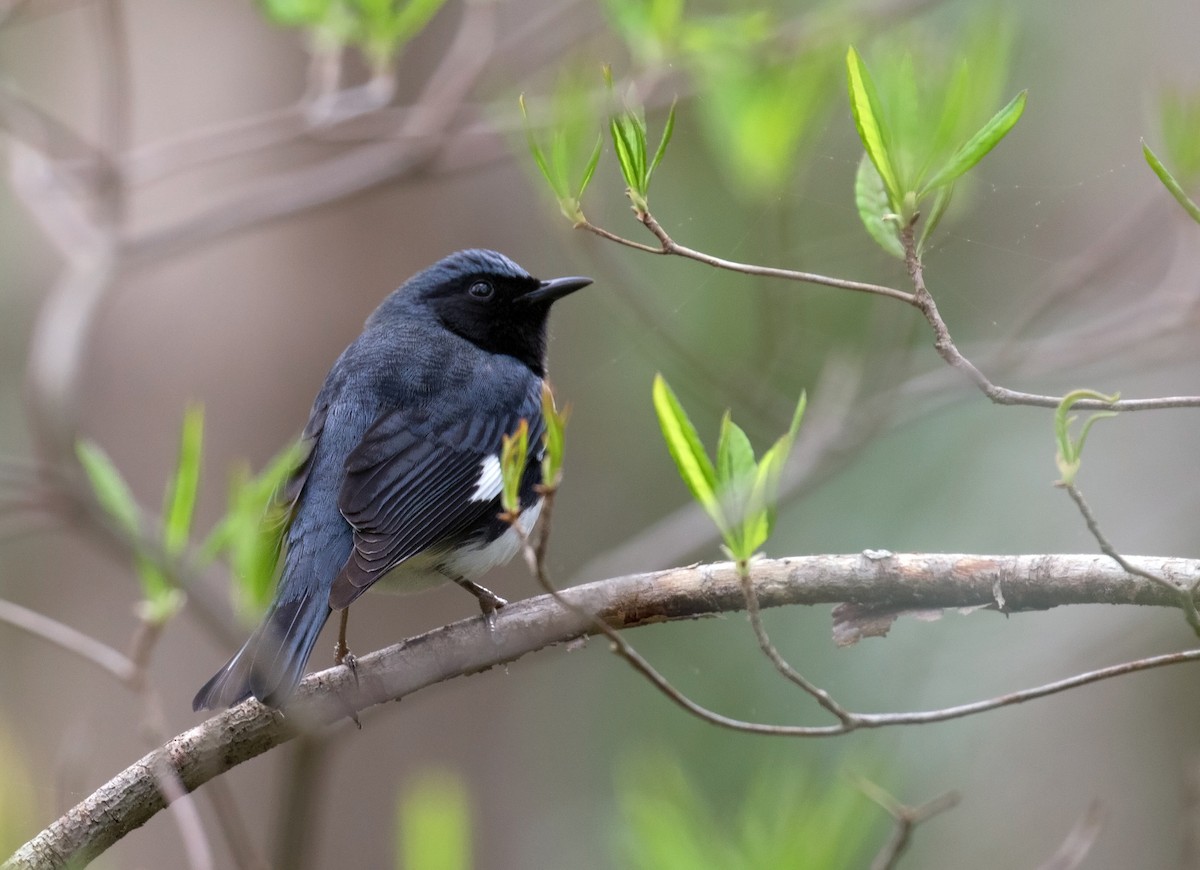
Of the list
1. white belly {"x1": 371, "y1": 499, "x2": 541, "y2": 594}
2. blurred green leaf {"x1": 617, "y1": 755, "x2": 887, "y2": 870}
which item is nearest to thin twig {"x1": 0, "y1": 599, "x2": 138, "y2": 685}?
white belly {"x1": 371, "y1": 499, "x2": 541, "y2": 594}

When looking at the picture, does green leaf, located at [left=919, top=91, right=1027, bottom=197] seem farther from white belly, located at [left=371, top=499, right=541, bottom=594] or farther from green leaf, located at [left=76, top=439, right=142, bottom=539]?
white belly, located at [left=371, top=499, right=541, bottom=594]

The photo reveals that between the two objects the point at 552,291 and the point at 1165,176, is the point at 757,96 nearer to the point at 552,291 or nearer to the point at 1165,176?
the point at 552,291

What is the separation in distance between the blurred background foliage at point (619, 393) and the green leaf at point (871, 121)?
2.01 m

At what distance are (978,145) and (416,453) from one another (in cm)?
191

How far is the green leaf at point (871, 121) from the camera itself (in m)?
1.85

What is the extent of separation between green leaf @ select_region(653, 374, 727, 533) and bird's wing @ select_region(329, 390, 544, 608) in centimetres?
127

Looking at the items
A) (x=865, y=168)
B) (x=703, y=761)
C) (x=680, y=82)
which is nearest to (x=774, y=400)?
(x=680, y=82)

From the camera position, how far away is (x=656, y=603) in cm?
251

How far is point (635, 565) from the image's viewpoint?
4.00 m

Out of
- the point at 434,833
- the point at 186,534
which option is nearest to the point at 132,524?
the point at 186,534

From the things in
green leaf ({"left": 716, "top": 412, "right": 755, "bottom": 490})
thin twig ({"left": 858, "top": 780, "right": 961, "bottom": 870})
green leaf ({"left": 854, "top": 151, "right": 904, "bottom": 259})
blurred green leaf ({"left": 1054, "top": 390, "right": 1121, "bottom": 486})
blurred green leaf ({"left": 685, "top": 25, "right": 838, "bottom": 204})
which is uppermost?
blurred green leaf ({"left": 685, "top": 25, "right": 838, "bottom": 204})

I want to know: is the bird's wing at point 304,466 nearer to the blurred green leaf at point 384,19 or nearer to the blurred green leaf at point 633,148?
the blurred green leaf at point 384,19

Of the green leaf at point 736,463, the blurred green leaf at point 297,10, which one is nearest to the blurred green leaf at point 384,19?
the blurred green leaf at point 297,10

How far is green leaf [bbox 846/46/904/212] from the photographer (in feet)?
6.06
